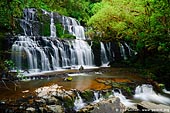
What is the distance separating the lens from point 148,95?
35.1 ft

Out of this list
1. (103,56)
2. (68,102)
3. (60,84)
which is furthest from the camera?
(103,56)

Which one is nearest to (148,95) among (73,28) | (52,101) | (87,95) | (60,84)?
(87,95)

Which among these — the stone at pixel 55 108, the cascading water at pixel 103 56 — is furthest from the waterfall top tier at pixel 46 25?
the stone at pixel 55 108

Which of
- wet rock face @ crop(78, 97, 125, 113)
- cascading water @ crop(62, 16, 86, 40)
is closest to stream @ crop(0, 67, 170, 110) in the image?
wet rock face @ crop(78, 97, 125, 113)

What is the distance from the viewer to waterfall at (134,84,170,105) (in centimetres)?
1028

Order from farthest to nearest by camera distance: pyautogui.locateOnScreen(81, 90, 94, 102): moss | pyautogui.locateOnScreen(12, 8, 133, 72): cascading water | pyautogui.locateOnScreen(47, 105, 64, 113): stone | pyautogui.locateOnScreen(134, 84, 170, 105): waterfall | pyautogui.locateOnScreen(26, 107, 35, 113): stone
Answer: pyautogui.locateOnScreen(12, 8, 133, 72): cascading water
pyautogui.locateOnScreen(134, 84, 170, 105): waterfall
pyautogui.locateOnScreen(81, 90, 94, 102): moss
pyautogui.locateOnScreen(47, 105, 64, 113): stone
pyautogui.locateOnScreen(26, 107, 35, 113): stone

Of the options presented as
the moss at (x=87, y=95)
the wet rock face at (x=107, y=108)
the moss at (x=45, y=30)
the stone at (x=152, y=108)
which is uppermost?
the moss at (x=45, y=30)

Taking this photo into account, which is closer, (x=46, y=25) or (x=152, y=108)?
(x=152, y=108)

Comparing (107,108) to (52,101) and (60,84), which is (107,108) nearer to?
(52,101)

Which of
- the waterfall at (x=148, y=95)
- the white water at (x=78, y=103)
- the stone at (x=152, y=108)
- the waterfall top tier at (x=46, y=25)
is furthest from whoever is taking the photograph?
the waterfall top tier at (x=46, y=25)

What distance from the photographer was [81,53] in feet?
55.8

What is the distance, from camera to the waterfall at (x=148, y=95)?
10.3m

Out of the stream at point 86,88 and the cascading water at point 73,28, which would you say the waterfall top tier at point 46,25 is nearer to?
the cascading water at point 73,28

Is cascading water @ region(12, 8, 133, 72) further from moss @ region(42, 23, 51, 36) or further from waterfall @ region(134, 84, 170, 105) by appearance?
waterfall @ region(134, 84, 170, 105)
